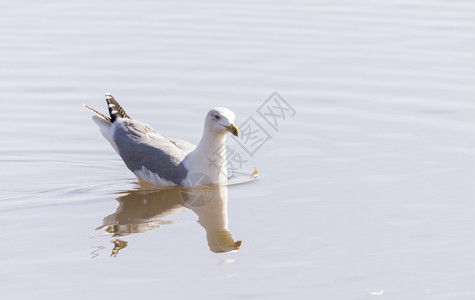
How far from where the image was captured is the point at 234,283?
700 centimetres

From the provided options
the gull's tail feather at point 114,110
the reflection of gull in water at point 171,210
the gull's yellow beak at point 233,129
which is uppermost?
→ the gull's tail feather at point 114,110

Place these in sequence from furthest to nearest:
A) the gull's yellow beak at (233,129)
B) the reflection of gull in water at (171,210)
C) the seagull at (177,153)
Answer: the seagull at (177,153), the gull's yellow beak at (233,129), the reflection of gull in water at (171,210)

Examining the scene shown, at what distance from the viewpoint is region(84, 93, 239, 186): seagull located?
9.68m

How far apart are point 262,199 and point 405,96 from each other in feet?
12.4

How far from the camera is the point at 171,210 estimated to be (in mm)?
9086

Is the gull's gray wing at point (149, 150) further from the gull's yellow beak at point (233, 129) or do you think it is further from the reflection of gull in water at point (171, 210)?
the gull's yellow beak at point (233, 129)

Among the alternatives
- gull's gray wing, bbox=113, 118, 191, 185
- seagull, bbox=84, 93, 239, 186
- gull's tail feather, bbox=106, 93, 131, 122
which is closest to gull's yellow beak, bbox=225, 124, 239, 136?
seagull, bbox=84, 93, 239, 186

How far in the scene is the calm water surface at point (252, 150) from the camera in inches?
286

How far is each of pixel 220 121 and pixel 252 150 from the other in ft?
Answer: 4.38

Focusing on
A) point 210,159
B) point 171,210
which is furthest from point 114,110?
point 171,210

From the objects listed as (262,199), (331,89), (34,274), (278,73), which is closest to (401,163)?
(262,199)

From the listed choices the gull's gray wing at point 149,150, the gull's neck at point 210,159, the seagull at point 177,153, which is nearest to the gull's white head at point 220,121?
the seagull at point 177,153

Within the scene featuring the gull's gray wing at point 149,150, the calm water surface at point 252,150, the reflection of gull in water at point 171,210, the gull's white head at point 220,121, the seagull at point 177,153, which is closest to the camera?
the calm water surface at point 252,150

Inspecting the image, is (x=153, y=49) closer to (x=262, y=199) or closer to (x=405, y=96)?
(x=405, y=96)
